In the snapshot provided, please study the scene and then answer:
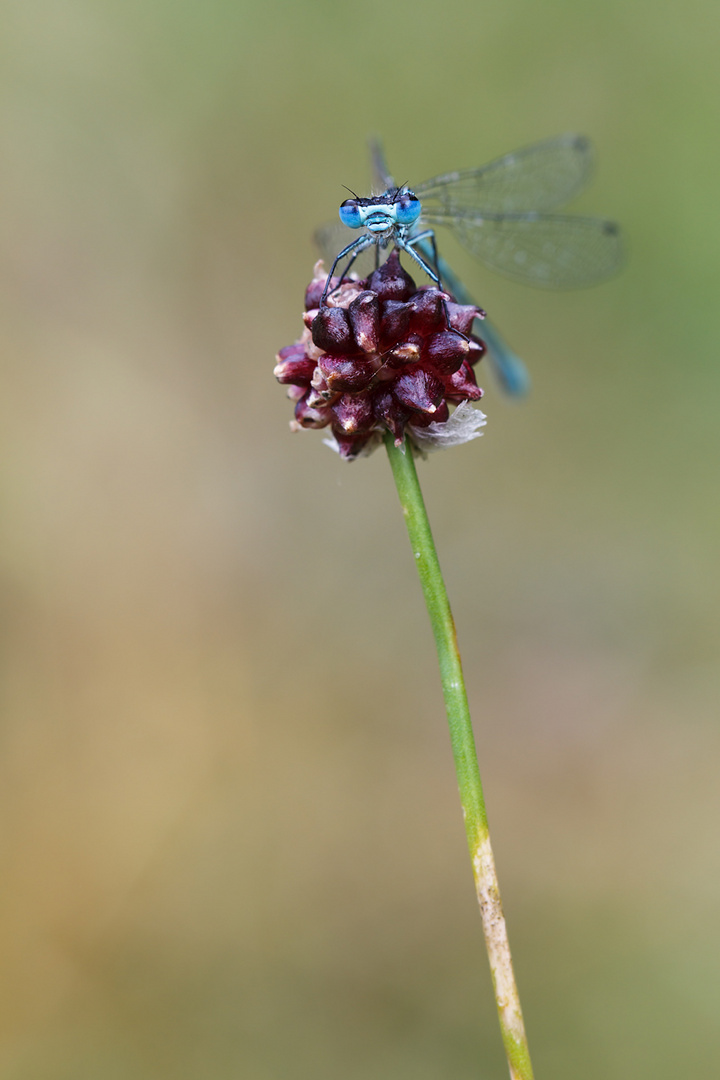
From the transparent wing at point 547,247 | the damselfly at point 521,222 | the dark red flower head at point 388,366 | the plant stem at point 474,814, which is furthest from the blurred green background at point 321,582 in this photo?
the dark red flower head at point 388,366

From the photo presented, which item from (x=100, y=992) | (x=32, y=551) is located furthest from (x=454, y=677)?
(x=32, y=551)

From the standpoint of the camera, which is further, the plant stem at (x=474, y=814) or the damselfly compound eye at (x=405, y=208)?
the damselfly compound eye at (x=405, y=208)

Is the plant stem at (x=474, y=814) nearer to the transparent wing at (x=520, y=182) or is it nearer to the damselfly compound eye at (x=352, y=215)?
the damselfly compound eye at (x=352, y=215)

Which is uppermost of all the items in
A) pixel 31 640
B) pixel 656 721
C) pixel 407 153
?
pixel 407 153

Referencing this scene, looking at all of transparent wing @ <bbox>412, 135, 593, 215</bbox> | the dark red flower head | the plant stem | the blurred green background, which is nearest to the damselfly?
transparent wing @ <bbox>412, 135, 593, 215</bbox>

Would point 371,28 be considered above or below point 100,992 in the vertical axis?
above

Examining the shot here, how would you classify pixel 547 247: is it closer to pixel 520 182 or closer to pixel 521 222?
pixel 521 222

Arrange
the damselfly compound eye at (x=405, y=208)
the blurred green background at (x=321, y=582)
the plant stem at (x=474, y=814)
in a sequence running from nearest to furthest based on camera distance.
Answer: the plant stem at (x=474, y=814), the damselfly compound eye at (x=405, y=208), the blurred green background at (x=321, y=582)

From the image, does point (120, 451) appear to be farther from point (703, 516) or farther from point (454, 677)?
point (454, 677)
